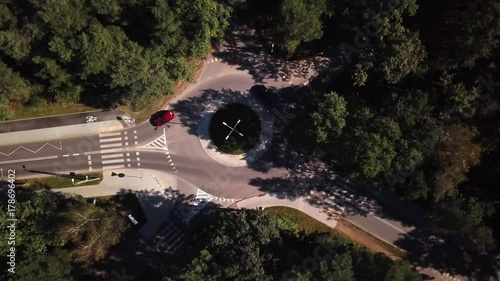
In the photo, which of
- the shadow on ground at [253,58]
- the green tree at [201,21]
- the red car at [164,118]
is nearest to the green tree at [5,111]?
the red car at [164,118]

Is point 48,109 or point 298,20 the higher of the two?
point 298,20

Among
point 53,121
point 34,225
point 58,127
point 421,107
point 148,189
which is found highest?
point 421,107

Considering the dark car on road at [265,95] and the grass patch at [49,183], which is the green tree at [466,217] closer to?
the dark car on road at [265,95]

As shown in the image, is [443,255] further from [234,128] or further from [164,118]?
[164,118]

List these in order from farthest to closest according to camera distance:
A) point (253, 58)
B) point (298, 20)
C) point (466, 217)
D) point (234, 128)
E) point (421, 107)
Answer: point (253, 58) < point (234, 128) < point (466, 217) < point (421, 107) < point (298, 20)

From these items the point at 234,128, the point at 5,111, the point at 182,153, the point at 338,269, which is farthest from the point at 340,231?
the point at 5,111
